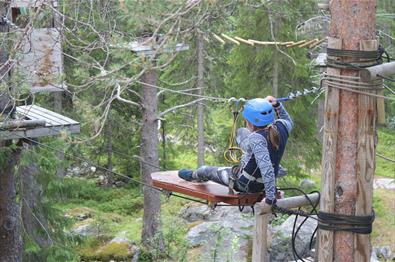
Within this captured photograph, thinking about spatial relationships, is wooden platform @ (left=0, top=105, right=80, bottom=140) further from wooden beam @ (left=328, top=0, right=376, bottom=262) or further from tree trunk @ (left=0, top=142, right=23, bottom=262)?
wooden beam @ (left=328, top=0, right=376, bottom=262)

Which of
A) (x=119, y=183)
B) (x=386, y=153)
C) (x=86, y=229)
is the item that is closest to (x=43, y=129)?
A: (x=86, y=229)

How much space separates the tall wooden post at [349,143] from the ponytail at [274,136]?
56.9 inches

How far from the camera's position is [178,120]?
24.8 m

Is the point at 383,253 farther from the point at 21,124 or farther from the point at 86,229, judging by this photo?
the point at 21,124

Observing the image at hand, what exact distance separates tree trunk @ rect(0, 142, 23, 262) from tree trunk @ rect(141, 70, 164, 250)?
526 cm

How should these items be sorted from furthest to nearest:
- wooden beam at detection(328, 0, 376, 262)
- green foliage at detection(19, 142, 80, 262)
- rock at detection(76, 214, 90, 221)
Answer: rock at detection(76, 214, 90, 221) → green foliage at detection(19, 142, 80, 262) → wooden beam at detection(328, 0, 376, 262)

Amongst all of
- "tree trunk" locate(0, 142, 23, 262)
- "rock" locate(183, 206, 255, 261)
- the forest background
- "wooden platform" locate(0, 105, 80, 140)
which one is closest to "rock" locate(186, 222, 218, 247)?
"rock" locate(183, 206, 255, 261)

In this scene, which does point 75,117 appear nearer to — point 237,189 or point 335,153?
point 237,189

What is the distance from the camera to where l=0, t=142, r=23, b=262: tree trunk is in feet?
37.8

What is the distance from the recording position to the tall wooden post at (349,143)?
4770mm

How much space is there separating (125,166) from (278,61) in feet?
26.1

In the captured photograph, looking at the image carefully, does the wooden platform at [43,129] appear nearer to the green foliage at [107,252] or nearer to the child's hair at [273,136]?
the child's hair at [273,136]

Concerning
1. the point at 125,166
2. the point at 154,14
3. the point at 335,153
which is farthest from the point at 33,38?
the point at 125,166

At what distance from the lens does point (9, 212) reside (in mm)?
11656
